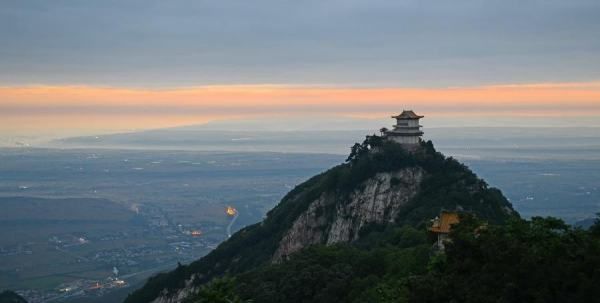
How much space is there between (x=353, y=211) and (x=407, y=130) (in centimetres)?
858

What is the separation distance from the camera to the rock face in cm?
5828

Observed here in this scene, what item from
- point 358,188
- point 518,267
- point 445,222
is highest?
point 445,222

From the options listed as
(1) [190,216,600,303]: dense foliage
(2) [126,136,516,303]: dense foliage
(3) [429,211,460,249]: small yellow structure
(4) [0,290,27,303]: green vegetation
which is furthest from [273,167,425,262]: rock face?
(1) [190,216,600,303]: dense foliage

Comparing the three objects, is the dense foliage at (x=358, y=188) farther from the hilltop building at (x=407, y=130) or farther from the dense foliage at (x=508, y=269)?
the dense foliage at (x=508, y=269)

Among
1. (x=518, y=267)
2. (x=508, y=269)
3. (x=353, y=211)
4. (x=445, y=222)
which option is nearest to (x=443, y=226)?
(x=445, y=222)

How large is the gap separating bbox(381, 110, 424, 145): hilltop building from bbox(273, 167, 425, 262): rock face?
4.58m

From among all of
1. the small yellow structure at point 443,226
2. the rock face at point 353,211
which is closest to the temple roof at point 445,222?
the small yellow structure at point 443,226

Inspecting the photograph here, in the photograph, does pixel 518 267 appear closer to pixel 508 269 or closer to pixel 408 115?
pixel 508 269

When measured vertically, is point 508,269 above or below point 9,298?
above

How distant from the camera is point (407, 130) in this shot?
64375 mm

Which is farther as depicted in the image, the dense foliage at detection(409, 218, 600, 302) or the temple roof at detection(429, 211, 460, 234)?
the temple roof at detection(429, 211, 460, 234)

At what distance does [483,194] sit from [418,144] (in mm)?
9850

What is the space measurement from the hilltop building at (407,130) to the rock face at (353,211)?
4.58 meters

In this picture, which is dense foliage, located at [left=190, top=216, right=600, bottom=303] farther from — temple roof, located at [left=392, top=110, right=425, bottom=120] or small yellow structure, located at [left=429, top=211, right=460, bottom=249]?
temple roof, located at [left=392, top=110, right=425, bottom=120]
